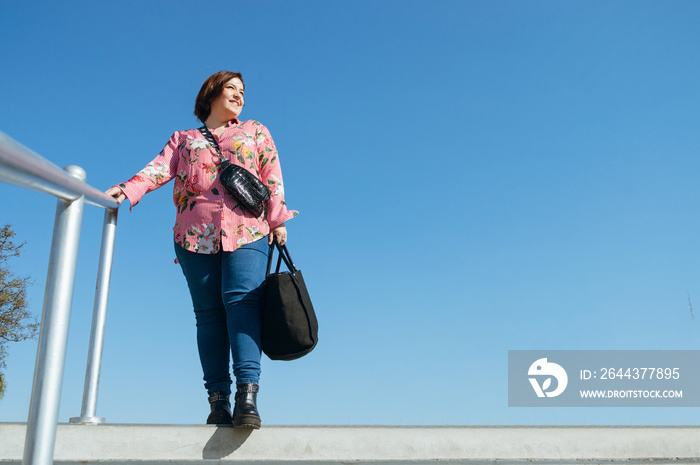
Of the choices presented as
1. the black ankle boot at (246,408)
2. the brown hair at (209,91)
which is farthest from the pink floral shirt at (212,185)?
the black ankle boot at (246,408)

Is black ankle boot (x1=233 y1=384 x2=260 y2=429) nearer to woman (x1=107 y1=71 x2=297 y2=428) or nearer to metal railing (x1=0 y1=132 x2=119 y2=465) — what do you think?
woman (x1=107 y1=71 x2=297 y2=428)

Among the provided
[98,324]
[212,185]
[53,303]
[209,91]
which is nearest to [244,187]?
[212,185]

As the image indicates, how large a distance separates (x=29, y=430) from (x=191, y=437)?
130cm

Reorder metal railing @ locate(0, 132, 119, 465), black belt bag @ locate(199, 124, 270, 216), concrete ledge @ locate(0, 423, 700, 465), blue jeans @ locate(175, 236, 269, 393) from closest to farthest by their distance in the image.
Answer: metal railing @ locate(0, 132, 119, 465), concrete ledge @ locate(0, 423, 700, 465), blue jeans @ locate(175, 236, 269, 393), black belt bag @ locate(199, 124, 270, 216)

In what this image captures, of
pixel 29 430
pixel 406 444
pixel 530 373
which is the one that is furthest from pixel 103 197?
pixel 530 373

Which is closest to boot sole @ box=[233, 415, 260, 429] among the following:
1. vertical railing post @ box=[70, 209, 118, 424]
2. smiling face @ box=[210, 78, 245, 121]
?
vertical railing post @ box=[70, 209, 118, 424]

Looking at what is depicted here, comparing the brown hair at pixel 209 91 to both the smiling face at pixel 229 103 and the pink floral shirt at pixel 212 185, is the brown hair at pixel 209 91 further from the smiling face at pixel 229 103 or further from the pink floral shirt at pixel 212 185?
the pink floral shirt at pixel 212 185

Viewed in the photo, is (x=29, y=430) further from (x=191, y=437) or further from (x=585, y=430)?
(x=585, y=430)

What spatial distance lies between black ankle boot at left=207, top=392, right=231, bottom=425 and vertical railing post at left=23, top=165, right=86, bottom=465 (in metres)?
1.51

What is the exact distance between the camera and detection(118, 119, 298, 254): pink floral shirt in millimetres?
2691

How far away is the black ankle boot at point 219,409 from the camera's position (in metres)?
2.57

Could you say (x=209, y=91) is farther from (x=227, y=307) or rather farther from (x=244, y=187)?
(x=227, y=307)

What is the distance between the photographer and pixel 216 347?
268 centimetres

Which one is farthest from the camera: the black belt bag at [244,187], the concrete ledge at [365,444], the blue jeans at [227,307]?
the black belt bag at [244,187]
